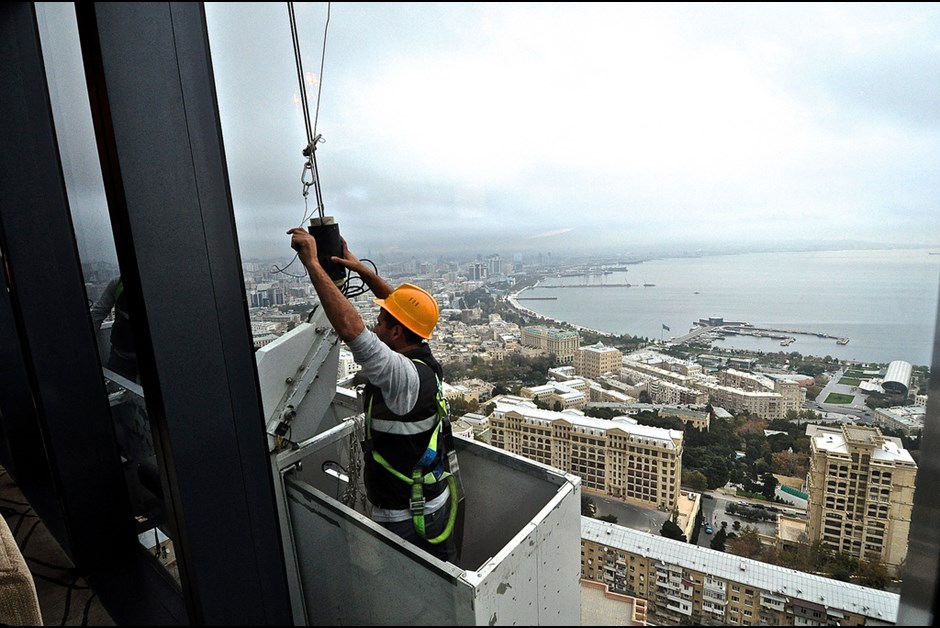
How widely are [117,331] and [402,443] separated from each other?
1.39 metres

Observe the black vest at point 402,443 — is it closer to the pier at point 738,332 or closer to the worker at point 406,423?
the worker at point 406,423

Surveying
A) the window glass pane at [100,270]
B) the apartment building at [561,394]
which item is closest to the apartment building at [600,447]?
the apartment building at [561,394]

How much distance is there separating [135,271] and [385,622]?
1179 millimetres

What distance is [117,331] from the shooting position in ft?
6.51

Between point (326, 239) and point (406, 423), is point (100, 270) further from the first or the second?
point (406, 423)

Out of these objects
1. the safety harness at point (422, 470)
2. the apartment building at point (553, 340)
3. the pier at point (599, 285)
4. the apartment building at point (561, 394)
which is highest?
the pier at point (599, 285)

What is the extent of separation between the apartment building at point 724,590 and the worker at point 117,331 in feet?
5.66

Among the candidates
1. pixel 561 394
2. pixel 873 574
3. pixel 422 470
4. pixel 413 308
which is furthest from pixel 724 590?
pixel 413 308

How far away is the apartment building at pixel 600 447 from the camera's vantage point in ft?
3.44

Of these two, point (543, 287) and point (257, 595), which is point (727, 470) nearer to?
point (543, 287)

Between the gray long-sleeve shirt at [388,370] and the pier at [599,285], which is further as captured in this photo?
the gray long-sleeve shirt at [388,370]

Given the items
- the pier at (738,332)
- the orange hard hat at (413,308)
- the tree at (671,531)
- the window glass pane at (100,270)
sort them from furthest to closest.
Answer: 1. the window glass pane at (100,270)
2. the orange hard hat at (413,308)
3. the tree at (671,531)
4. the pier at (738,332)

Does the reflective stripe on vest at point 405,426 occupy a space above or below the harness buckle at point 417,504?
above

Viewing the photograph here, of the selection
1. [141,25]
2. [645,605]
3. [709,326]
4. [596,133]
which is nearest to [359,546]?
[645,605]
